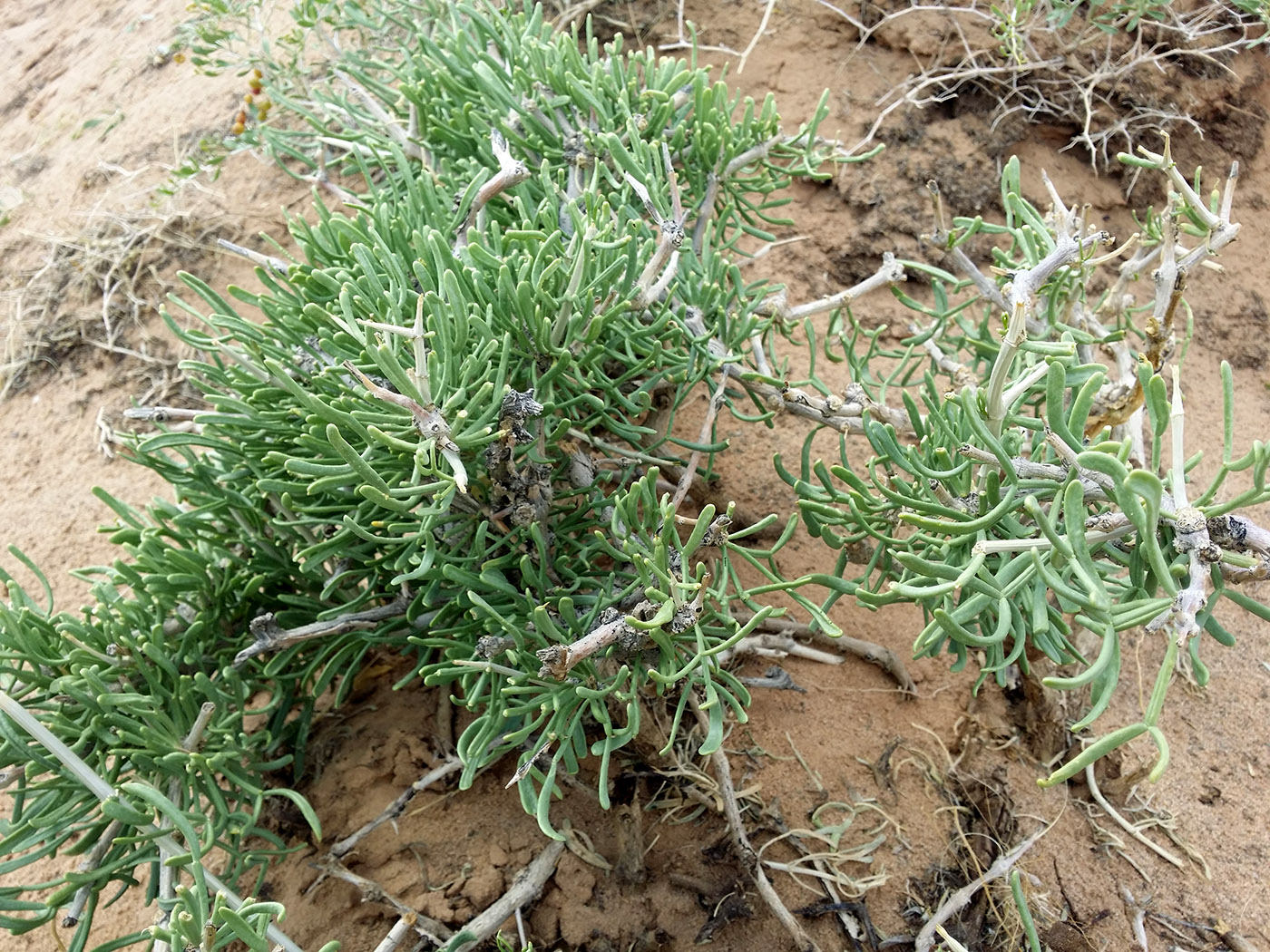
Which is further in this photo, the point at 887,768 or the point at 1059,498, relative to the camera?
the point at 887,768

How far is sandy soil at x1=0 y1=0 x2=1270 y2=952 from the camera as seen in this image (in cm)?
138

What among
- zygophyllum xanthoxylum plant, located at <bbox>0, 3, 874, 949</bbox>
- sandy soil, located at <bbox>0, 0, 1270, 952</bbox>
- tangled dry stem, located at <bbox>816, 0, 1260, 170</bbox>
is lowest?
sandy soil, located at <bbox>0, 0, 1270, 952</bbox>

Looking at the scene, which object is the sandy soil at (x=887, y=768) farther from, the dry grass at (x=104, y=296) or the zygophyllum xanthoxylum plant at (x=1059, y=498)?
the zygophyllum xanthoxylum plant at (x=1059, y=498)

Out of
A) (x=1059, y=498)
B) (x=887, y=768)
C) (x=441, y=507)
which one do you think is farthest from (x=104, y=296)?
(x=1059, y=498)

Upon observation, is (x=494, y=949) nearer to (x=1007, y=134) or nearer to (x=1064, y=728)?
(x=1064, y=728)

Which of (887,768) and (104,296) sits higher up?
(104,296)

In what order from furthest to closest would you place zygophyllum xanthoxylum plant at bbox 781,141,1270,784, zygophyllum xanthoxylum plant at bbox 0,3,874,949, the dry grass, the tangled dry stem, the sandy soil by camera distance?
the dry grass < the tangled dry stem < the sandy soil < zygophyllum xanthoxylum plant at bbox 0,3,874,949 < zygophyllum xanthoxylum plant at bbox 781,141,1270,784

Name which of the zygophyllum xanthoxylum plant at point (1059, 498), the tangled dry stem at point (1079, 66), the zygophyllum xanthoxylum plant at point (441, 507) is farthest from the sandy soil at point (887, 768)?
the zygophyllum xanthoxylum plant at point (1059, 498)

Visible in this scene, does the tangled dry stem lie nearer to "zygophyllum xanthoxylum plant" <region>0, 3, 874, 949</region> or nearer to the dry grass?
"zygophyllum xanthoxylum plant" <region>0, 3, 874, 949</region>

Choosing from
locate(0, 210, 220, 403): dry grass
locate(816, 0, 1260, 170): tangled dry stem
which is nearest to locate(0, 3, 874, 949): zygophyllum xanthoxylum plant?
locate(816, 0, 1260, 170): tangled dry stem

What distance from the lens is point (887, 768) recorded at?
151 centimetres

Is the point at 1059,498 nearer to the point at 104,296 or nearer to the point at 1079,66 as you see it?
the point at 1079,66

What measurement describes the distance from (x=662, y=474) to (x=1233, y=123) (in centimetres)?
189

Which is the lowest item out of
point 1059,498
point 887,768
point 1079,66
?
point 887,768
